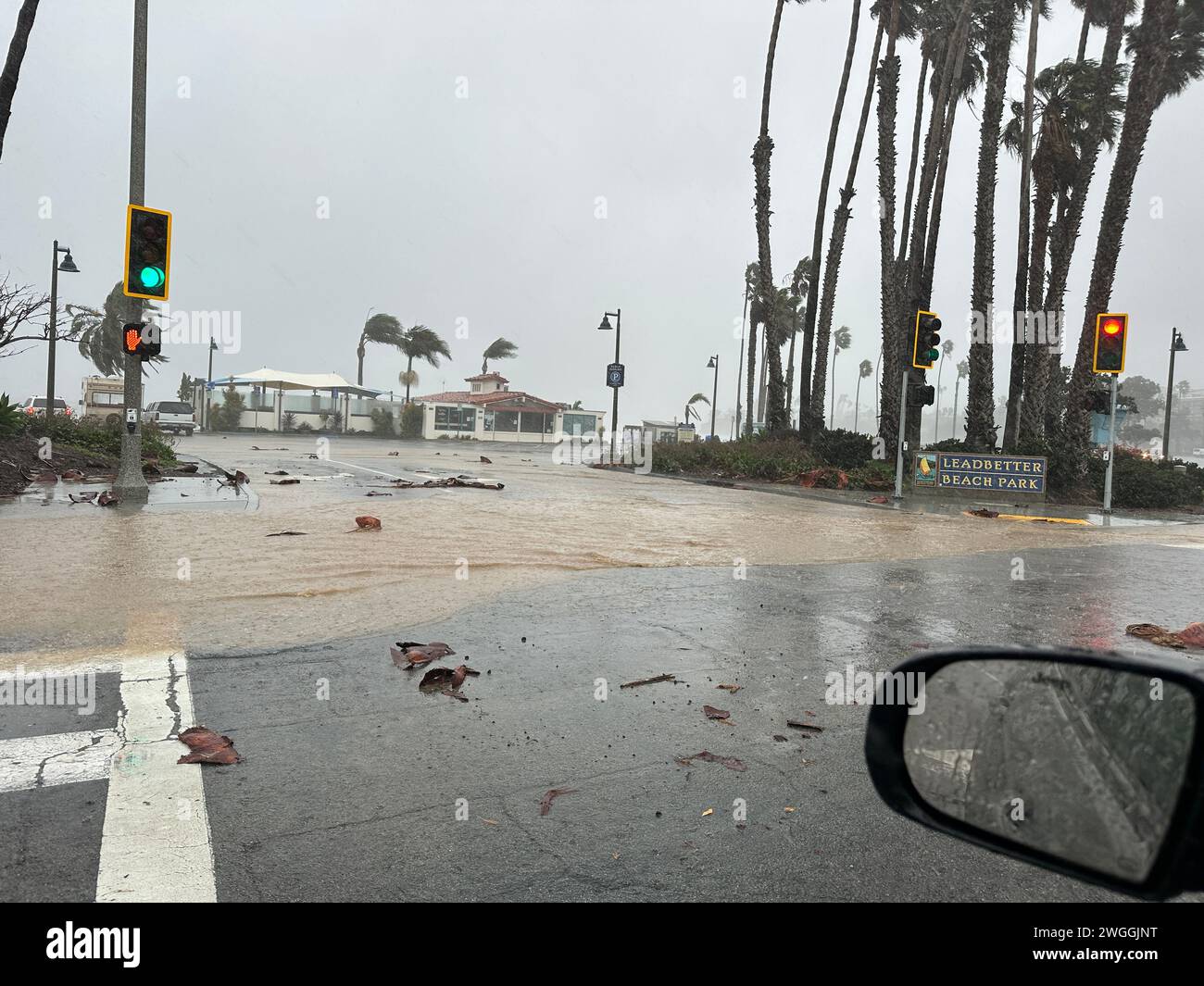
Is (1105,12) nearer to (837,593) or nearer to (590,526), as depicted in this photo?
(590,526)

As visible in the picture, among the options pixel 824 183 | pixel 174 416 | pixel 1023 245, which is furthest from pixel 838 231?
pixel 174 416

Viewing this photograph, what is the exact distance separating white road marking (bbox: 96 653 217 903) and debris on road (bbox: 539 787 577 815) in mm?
1188

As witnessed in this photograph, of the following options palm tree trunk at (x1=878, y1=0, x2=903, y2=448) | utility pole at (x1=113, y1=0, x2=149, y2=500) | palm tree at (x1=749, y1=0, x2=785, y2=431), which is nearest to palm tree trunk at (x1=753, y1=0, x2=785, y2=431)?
palm tree at (x1=749, y1=0, x2=785, y2=431)

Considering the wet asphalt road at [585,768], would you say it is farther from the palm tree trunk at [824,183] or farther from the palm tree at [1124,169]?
the palm tree trunk at [824,183]

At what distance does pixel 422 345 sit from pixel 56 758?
7008 centimetres

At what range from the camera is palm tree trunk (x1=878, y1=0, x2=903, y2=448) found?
96.4 ft

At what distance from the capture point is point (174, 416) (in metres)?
46.4

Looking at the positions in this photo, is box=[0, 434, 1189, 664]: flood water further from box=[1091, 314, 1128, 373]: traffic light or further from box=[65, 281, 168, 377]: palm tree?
box=[65, 281, 168, 377]: palm tree

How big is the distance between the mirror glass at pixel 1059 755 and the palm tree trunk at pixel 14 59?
68.2 feet

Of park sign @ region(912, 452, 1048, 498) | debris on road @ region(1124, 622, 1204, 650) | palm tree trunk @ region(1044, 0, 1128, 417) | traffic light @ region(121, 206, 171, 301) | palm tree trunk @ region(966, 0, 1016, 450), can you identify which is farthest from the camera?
palm tree trunk @ region(966, 0, 1016, 450)

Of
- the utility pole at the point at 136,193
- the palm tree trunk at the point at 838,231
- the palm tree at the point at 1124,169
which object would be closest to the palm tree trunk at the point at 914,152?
the palm tree trunk at the point at 838,231

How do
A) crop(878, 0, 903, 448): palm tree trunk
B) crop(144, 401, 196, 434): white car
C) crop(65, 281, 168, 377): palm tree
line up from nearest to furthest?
1. crop(878, 0, 903, 448): palm tree trunk
2. crop(144, 401, 196, 434): white car
3. crop(65, 281, 168, 377): palm tree

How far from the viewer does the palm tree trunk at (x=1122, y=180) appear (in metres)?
21.5
